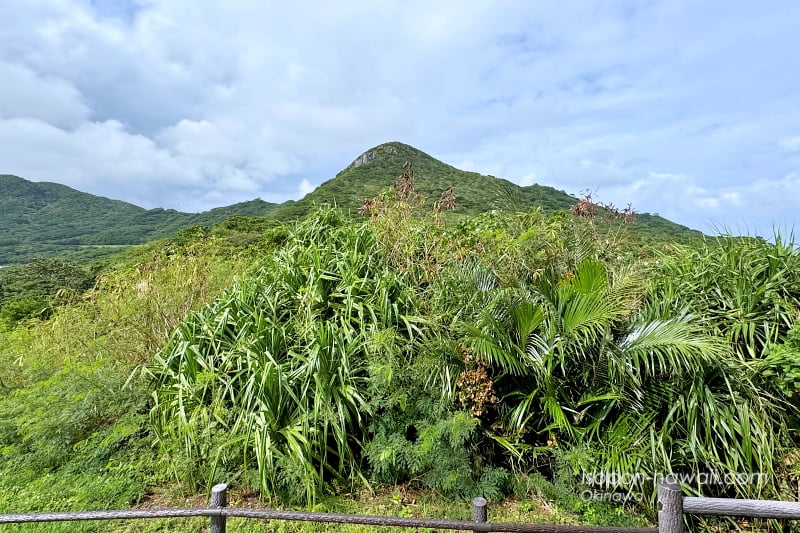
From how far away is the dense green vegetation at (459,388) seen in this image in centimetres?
258

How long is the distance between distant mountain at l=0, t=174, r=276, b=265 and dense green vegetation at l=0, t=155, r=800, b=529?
86.2 feet

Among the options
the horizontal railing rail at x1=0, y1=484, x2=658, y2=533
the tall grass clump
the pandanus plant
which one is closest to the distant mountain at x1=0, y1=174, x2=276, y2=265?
the tall grass clump

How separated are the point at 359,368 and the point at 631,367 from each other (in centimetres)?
202


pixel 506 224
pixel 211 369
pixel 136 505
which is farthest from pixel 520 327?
pixel 136 505

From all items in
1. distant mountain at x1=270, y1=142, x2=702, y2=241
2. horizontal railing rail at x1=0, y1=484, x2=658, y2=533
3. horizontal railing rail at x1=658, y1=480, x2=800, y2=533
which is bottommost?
horizontal railing rail at x1=0, y1=484, x2=658, y2=533

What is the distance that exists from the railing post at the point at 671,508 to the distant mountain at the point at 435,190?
2823 millimetres

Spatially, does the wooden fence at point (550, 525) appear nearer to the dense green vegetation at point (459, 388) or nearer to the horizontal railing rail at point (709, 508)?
the horizontal railing rail at point (709, 508)

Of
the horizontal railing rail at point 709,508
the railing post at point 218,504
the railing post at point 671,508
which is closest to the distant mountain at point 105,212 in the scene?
the horizontal railing rail at point 709,508

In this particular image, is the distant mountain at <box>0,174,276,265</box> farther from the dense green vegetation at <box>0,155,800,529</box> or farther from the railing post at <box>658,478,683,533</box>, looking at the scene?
the railing post at <box>658,478,683,533</box>

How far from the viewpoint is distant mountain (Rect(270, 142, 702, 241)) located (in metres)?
4.44

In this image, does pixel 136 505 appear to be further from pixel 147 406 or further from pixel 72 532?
pixel 147 406

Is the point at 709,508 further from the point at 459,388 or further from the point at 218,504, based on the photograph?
the point at 218,504

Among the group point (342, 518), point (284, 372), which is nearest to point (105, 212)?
point (284, 372)

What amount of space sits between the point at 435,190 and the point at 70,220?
56106 millimetres
